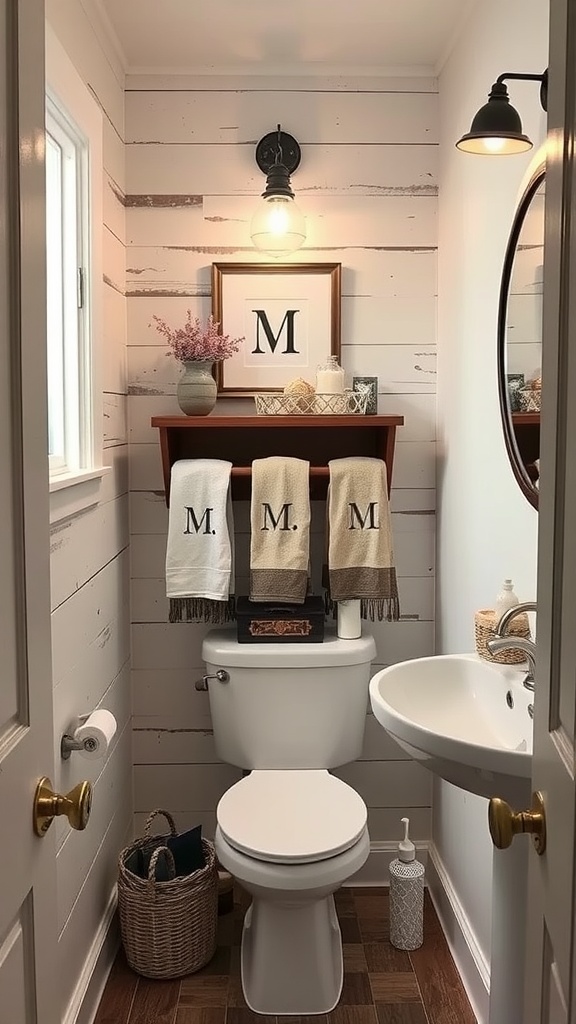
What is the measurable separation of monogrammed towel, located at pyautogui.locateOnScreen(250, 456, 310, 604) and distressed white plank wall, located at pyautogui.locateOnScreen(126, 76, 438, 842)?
0.23 metres

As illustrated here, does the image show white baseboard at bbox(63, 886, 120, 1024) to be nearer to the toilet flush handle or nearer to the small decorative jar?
the toilet flush handle

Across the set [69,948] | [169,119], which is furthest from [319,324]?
[69,948]

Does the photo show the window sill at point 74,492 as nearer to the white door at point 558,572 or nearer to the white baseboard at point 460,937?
the white door at point 558,572

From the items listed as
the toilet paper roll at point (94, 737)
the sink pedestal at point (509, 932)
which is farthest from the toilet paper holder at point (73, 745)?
the sink pedestal at point (509, 932)

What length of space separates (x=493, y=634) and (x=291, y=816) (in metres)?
0.77

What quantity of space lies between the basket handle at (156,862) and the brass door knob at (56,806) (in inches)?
56.0

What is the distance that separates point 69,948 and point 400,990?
0.86 metres

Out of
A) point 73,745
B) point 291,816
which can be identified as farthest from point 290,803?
point 73,745

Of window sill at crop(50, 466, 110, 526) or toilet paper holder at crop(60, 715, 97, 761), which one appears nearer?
window sill at crop(50, 466, 110, 526)

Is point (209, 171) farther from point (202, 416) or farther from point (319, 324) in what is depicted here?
point (202, 416)

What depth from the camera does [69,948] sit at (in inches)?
80.0

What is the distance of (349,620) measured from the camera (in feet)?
8.79

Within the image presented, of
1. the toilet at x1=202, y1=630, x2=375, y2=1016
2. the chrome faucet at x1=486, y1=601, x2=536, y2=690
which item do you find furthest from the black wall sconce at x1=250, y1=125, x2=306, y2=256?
the chrome faucet at x1=486, y1=601, x2=536, y2=690

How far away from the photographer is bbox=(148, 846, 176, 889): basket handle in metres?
2.36
